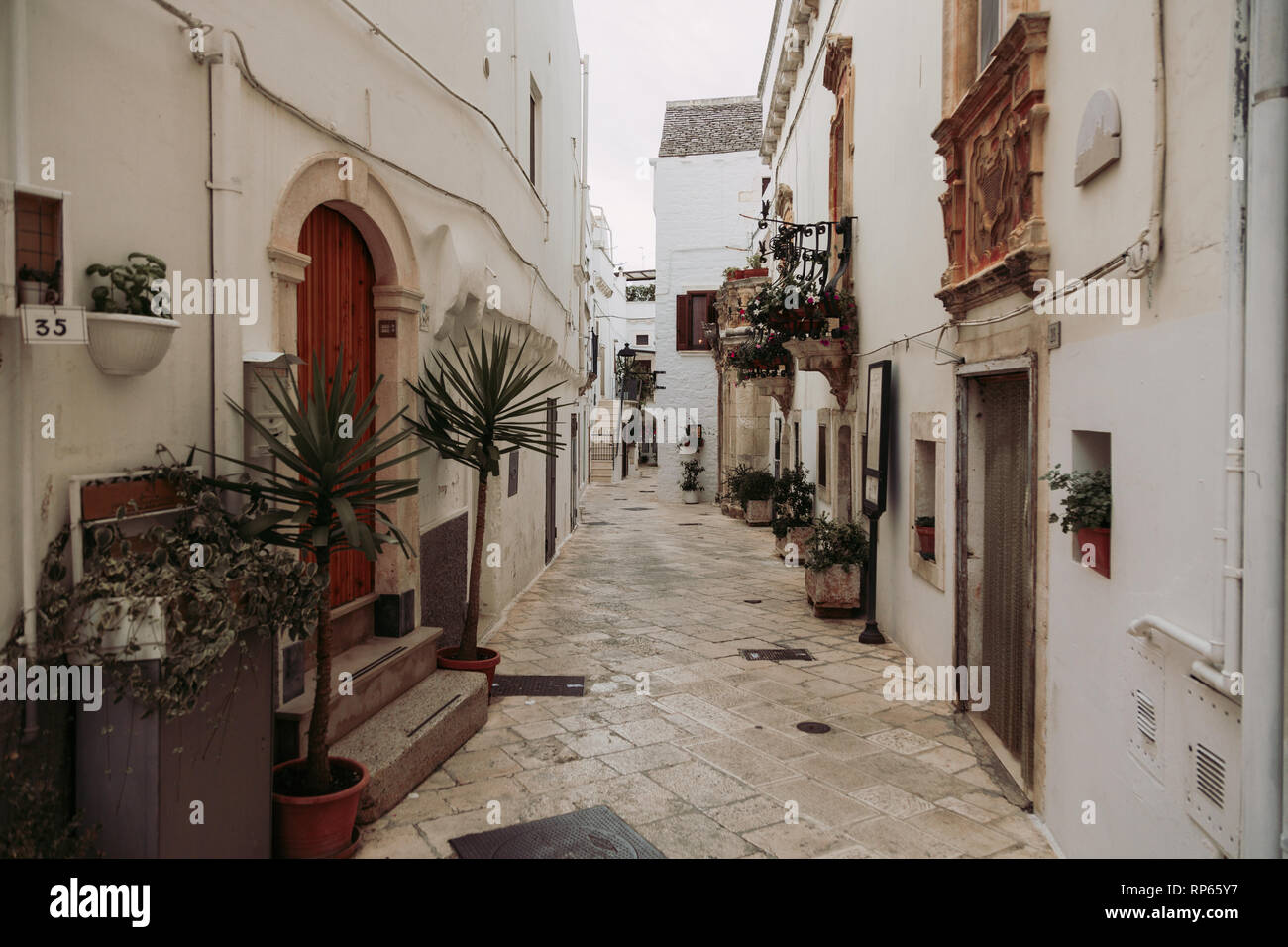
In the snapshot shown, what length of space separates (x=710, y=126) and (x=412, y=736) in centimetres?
2395

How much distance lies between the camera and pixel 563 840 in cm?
408

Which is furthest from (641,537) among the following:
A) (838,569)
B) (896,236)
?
(896,236)

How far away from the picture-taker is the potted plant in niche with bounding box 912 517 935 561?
6.92 m

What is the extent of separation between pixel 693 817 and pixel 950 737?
6.73 feet

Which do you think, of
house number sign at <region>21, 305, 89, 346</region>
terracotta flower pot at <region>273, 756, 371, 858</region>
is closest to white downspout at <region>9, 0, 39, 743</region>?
house number sign at <region>21, 305, 89, 346</region>

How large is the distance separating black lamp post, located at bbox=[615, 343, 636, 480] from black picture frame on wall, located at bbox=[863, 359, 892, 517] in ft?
81.6

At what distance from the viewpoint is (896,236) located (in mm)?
7730

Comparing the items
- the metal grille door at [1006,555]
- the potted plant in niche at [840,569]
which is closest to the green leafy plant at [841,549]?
the potted plant in niche at [840,569]

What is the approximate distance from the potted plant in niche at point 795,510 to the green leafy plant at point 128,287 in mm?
9660

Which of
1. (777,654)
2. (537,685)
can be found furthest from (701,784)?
(777,654)

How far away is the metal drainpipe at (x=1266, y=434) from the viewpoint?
2447 millimetres

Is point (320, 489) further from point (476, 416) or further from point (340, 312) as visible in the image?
point (476, 416)
